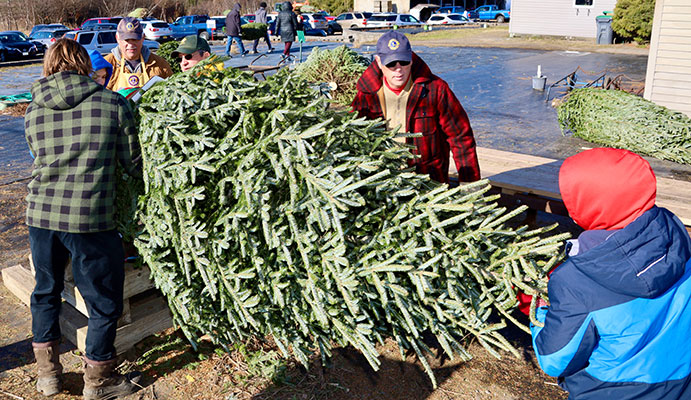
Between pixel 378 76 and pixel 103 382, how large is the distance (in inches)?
106

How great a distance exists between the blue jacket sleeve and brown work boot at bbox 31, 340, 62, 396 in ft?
9.19

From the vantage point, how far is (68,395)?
340cm

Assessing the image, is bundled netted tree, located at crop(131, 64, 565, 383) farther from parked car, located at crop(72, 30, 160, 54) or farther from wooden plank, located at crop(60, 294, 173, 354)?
parked car, located at crop(72, 30, 160, 54)

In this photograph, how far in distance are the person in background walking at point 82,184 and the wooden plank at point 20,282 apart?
968 mm

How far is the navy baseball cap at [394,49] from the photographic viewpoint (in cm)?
375

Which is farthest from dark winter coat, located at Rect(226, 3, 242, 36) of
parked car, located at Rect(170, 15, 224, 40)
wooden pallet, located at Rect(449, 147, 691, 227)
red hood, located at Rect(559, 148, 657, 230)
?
red hood, located at Rect(559, 148, 657, 230)

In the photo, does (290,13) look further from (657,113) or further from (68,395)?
(68,395)

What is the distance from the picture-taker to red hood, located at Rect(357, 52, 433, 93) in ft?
13.1

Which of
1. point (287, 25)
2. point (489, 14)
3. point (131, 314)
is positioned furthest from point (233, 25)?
point (489, 14)

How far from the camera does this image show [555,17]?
29516mm

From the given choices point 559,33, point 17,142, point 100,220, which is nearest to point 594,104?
point 100,220

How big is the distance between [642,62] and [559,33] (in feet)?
32.3

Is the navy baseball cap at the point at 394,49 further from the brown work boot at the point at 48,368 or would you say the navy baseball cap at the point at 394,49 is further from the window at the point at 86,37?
the window at the point at 86,37

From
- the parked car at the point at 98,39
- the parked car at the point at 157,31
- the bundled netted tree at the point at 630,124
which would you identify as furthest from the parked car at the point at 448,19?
the bundled netted tree at the point at 630,124
